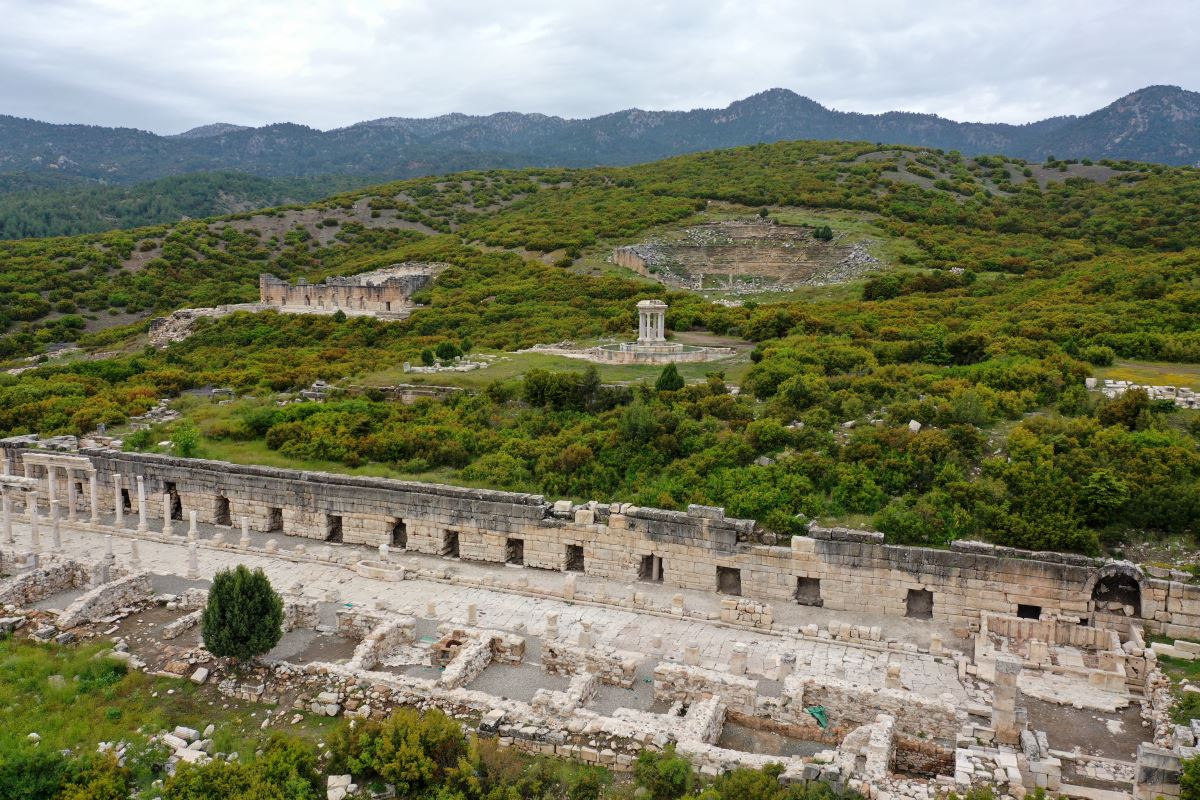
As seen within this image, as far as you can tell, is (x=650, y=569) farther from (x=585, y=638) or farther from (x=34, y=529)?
(x=34, y=529)

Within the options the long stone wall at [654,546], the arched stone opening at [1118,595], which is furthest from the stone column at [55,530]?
the arched stone opening at [1118,595]

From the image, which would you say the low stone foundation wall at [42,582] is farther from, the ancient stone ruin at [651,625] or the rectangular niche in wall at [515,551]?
the rectangular niche in wall at [515,551]

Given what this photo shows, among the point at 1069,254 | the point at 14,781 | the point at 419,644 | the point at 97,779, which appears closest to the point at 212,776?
the point at 97,779

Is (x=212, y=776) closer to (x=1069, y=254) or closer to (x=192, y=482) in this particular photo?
(x=192, y=482)

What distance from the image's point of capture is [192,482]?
2198cm

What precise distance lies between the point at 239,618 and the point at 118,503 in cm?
1100

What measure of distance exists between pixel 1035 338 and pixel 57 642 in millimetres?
28416

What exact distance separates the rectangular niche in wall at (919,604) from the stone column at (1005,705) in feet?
15.4

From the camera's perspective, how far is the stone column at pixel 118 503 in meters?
21.6

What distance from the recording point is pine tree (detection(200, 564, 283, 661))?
43.3 ft

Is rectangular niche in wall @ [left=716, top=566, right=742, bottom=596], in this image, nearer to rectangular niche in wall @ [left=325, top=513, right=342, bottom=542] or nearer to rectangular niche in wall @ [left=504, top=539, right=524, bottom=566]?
rectangular niche in wall @ [left=504, top=539, right=524, bottom=566]

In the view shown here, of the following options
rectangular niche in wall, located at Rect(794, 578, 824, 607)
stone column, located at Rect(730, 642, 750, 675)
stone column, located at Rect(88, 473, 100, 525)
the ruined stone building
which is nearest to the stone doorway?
stone column, located at Rect(88, 473, 100, 525)

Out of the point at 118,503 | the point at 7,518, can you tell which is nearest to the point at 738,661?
the point at 118,503

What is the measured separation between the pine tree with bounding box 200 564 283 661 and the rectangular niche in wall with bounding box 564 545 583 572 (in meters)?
6.87
